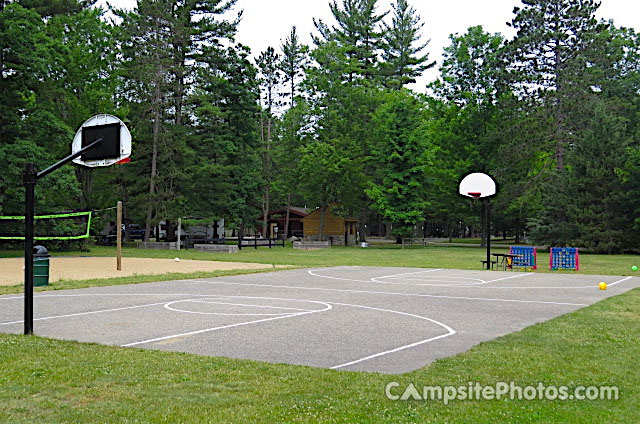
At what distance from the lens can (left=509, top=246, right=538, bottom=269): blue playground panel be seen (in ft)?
79.9

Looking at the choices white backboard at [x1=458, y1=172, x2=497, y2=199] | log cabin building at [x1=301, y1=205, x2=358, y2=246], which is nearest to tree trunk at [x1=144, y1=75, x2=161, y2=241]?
log cabin building at [x1=301, y1=205, x2=358, y2=246]

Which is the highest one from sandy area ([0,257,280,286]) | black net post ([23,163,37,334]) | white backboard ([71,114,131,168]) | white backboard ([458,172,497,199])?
white backboard ([458,172,497,199])

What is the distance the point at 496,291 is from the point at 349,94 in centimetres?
3621

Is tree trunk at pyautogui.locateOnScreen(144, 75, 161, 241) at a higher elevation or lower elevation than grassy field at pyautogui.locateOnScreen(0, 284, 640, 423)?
higher

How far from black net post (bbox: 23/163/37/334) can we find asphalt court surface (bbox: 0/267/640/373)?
44 cm

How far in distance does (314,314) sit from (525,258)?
15458 millimetres

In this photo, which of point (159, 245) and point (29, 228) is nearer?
point (29, 228)

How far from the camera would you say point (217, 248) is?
37469 mm

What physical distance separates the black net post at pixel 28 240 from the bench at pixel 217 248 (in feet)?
91.1

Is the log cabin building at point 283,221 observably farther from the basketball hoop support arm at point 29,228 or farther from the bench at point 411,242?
the basketball hoop support arm at point 29,228

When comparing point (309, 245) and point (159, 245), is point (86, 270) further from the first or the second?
point (309, 245)

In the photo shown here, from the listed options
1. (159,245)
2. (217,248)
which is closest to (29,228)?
(217,248)

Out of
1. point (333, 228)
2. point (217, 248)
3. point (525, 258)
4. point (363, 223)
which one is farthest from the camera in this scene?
point (363, 223)

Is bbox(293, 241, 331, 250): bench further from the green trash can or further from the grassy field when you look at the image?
the grassy field
